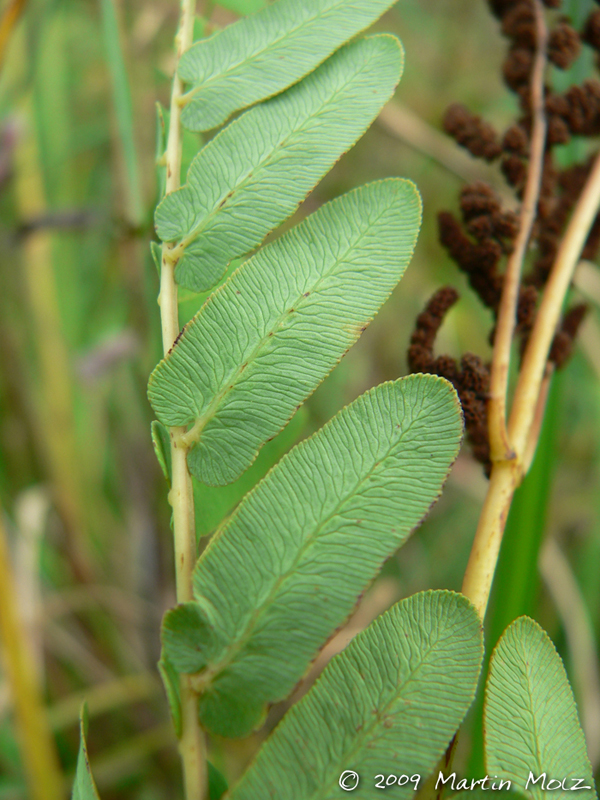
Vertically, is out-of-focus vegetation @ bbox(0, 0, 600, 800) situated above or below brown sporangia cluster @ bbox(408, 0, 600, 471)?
below

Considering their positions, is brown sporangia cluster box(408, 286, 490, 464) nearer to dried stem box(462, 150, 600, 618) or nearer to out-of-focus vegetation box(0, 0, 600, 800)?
dried stem box(462, 150, 600, 618)

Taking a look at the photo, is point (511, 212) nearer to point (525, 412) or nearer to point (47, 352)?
point (525, 412)

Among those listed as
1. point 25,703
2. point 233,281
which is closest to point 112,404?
point 25,703

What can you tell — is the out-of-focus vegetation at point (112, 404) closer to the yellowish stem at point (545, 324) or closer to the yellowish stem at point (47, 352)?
the yellowish stem at point (47, 352)

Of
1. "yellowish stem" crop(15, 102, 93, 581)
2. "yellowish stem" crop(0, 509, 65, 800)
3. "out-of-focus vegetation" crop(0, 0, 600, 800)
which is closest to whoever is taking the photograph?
"yellowish stem" crop(0, 509, 65, 800)

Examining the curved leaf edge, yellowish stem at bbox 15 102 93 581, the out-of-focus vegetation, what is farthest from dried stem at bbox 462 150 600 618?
yellowish stem at bbox 15 102 93 581

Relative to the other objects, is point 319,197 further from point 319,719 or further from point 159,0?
point 319,719
